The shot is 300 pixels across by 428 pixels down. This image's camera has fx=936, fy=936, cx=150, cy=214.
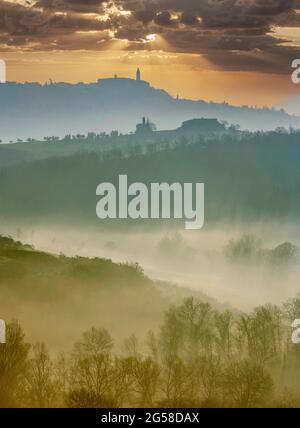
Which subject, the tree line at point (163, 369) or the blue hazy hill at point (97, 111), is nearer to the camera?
the tree line at point (163, 369)

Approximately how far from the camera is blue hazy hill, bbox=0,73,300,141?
22.6 ft

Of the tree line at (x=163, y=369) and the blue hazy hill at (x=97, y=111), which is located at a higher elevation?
the blue hazy hill at (x=97, y=111)

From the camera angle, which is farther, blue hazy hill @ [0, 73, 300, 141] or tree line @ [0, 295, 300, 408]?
blue hazy hill @ [0, 73, 300, 141]

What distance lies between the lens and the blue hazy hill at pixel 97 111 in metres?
6.88

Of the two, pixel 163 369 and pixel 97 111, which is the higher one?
pixel 97 111

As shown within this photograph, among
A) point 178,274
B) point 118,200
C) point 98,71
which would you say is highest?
point 98,71

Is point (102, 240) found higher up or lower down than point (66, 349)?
higher up

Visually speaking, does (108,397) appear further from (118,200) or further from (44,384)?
(118,200)

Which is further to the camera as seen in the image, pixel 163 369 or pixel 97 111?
pixel 97 111

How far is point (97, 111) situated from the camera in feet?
23.0

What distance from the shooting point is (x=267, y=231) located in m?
6.95

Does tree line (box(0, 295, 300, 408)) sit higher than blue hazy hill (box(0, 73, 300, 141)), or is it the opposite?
blue hazy hill (box(0, 73, 300, 141))
